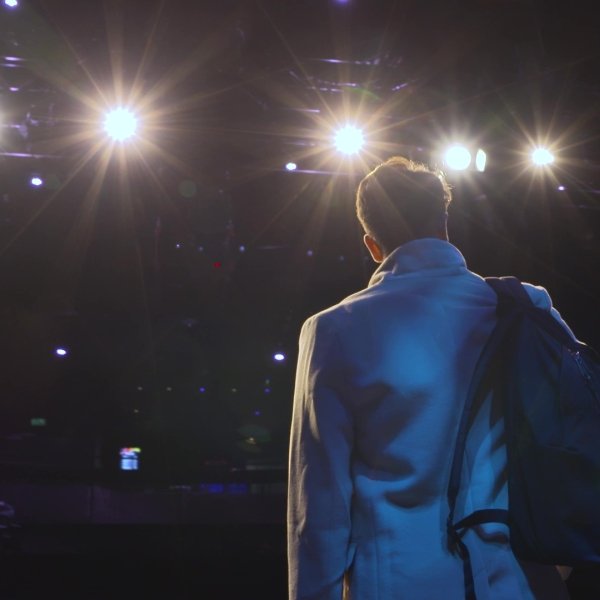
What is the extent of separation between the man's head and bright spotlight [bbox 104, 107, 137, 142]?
507 cm

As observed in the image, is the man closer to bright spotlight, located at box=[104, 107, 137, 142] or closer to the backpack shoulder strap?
the backpack shoulder strap

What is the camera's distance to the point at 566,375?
1.29m

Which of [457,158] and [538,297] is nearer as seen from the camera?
[538,297]

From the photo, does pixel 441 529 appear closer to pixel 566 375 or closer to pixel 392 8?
pixel 566 375

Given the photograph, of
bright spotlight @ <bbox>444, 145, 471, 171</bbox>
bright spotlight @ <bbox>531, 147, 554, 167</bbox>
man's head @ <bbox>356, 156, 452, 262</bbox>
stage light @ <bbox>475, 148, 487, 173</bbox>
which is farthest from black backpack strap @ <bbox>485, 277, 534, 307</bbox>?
bright spotlight @ <bbox>531, 147, 554, 167</bbox>

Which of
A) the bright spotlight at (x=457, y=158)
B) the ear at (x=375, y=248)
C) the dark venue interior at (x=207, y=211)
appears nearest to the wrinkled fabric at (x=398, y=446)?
the ear at (x=375, y=248)

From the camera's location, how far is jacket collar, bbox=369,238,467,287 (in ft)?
4.90

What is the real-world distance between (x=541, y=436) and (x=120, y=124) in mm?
5820

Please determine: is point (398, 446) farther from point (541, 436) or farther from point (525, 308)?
point (525, 308)

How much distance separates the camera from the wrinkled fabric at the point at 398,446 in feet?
4.19

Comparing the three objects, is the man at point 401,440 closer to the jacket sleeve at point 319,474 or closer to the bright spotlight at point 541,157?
the jacket sleeve at point 319,474

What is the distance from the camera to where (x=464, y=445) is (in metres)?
1.32

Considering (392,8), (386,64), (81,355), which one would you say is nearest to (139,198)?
(386,64)

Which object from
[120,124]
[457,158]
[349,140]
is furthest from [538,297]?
[120,124]
